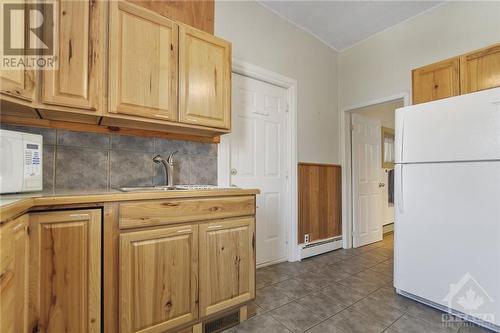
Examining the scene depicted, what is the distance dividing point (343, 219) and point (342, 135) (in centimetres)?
122

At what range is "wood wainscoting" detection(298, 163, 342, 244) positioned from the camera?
118 inches

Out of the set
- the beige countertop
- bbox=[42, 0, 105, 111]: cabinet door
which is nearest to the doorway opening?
the beige countertop

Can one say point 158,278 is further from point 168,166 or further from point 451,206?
point 451,206

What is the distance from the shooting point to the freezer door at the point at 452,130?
1.60 metres

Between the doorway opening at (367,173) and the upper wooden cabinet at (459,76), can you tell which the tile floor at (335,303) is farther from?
the upper wooden cabinet at (459,76)

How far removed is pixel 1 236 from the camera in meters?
0.79

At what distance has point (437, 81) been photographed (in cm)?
230

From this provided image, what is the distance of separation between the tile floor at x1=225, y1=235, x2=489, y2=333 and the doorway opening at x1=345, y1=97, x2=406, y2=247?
32.4 inches

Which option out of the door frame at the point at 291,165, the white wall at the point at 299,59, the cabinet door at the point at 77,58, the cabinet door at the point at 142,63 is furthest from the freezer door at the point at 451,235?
the cabinet door at the point at 77,58

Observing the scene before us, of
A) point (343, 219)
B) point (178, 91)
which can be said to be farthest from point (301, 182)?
point (178, 91)

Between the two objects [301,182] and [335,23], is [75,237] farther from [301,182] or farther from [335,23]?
[335,23]

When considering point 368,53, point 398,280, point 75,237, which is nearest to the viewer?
point 75,237

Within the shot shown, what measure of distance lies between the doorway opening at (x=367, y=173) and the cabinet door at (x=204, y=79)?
88.0 inches

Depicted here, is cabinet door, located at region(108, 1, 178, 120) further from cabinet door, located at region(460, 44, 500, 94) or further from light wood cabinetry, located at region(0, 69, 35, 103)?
cabinet door, located at region(460, 44, 500, 94)
